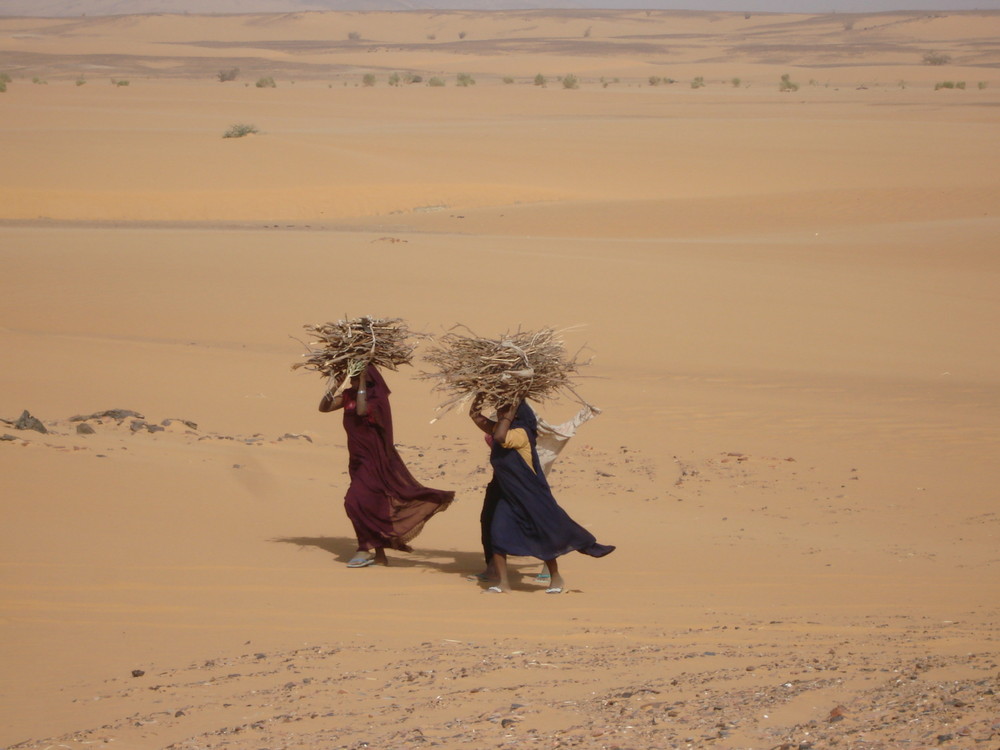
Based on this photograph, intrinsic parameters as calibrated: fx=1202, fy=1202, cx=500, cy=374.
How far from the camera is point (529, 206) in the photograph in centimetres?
2853

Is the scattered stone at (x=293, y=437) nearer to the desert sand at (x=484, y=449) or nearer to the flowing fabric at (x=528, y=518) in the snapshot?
the desert sand at (x=484, y=449)

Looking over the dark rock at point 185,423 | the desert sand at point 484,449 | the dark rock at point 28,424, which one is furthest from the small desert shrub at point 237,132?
the dark rock at point 28,424

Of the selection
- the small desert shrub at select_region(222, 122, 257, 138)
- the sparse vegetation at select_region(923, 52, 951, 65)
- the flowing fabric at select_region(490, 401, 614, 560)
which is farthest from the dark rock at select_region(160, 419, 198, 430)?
the sparse vegetation at select_region(923, 52, 951, 65)

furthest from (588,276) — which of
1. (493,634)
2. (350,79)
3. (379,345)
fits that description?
(350,79)

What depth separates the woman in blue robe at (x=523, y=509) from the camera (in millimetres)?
6809

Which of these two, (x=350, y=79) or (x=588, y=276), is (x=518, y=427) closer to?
(x=588, y=276)

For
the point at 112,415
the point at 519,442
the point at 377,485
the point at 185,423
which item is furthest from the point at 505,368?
the point at 112,415

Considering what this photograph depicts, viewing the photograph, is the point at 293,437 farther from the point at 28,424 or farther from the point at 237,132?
the point at 237,132

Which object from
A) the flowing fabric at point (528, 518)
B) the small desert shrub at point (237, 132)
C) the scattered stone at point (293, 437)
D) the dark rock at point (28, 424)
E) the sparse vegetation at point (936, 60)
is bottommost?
the flowing fabric at point (528, 518)

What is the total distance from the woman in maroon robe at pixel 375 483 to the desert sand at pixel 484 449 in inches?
11.3

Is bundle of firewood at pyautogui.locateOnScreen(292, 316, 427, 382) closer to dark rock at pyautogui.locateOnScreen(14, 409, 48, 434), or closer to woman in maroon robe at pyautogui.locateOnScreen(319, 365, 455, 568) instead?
woman in maroon robe at pyautogui.locateOnScreen(319, 365, 455, 568)

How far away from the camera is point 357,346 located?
23.7ft

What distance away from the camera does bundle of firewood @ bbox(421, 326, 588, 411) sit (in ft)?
21.9

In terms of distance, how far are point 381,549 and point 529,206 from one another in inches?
855
